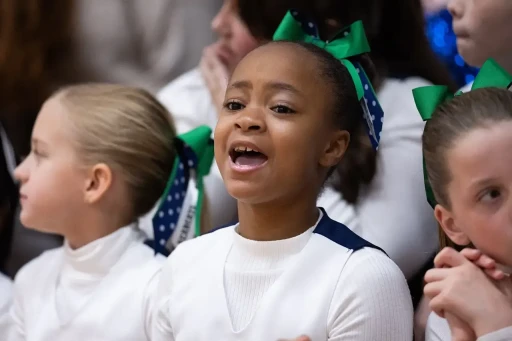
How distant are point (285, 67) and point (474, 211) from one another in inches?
11.6

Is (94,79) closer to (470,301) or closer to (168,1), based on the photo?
(168,1)

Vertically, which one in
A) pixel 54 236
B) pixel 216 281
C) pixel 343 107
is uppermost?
pixel 343 107

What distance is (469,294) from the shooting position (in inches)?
34.8

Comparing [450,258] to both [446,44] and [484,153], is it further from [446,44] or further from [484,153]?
[446,44]

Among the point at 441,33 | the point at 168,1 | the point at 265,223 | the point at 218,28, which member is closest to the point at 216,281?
the point at 265,223

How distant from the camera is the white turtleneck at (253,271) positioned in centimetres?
98

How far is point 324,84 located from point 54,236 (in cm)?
97

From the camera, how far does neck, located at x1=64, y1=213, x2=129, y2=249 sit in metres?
1.29

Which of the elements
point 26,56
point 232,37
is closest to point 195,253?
point 232,37

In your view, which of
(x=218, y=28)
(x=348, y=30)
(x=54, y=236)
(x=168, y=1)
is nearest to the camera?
(x=348, y=30)

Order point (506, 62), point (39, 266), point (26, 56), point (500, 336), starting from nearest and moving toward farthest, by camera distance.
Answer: point (500, 336) → point (506, 62) → point (39, 266) → point (26, 56)

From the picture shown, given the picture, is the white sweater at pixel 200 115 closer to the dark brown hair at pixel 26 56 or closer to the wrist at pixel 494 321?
the dark brown hair at pixel 26 56

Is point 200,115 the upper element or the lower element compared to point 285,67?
lower

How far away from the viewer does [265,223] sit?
1014 millimetres
